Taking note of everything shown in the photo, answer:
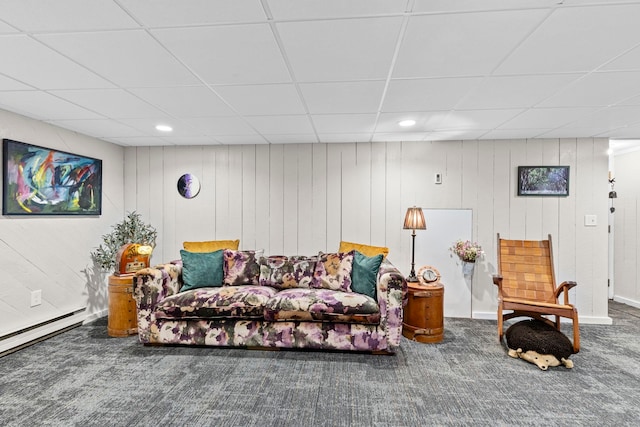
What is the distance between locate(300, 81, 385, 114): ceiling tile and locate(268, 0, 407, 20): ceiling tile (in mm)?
784

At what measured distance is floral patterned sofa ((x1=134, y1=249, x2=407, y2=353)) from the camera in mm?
2873

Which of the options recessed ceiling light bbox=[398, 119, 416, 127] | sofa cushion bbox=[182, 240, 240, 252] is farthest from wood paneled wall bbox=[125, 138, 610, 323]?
recessed ceiling light bbox=[398, 119, 416, 127]

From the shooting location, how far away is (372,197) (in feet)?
13.8

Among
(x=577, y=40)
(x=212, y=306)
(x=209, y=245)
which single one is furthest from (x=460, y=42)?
(x=209, y=245)

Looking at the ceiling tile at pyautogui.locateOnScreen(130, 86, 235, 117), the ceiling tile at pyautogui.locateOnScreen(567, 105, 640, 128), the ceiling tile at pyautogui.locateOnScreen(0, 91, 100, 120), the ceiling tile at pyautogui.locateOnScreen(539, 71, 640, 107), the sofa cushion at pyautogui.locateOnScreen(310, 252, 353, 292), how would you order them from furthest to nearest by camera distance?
the sofa cushion at pyautogui.locateOnScreen(310, 252, 353, 292) < the ceiling tile at pyautogui.locateOnScreen(567, 105, 640, 128) < the ceiling tile at pyautogui.locateOnScreen(0, 91, 100, 120) < the ceiling tile at pyautogui.locateOnScreen(130, 86, 235, 117) < the ceiling tile at pyautogui.locateOnScreen(539, 71, 640, 107)

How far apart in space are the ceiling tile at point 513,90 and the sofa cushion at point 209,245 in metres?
2.98

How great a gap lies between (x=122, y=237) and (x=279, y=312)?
8.01 ft

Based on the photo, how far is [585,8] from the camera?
1430 millimetres

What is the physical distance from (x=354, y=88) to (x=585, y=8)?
4.34 ft

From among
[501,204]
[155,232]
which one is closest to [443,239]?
[501,204]

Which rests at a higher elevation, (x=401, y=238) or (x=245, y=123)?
(x=245, y=123)

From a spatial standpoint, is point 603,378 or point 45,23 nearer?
point 45,23

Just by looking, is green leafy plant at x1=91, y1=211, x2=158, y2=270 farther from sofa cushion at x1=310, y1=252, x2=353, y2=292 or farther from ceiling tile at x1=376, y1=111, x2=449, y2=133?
ceiling tile at x1=376, y1=111, x2=449, y2=133

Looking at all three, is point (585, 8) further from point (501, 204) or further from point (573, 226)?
point (573, 226)
